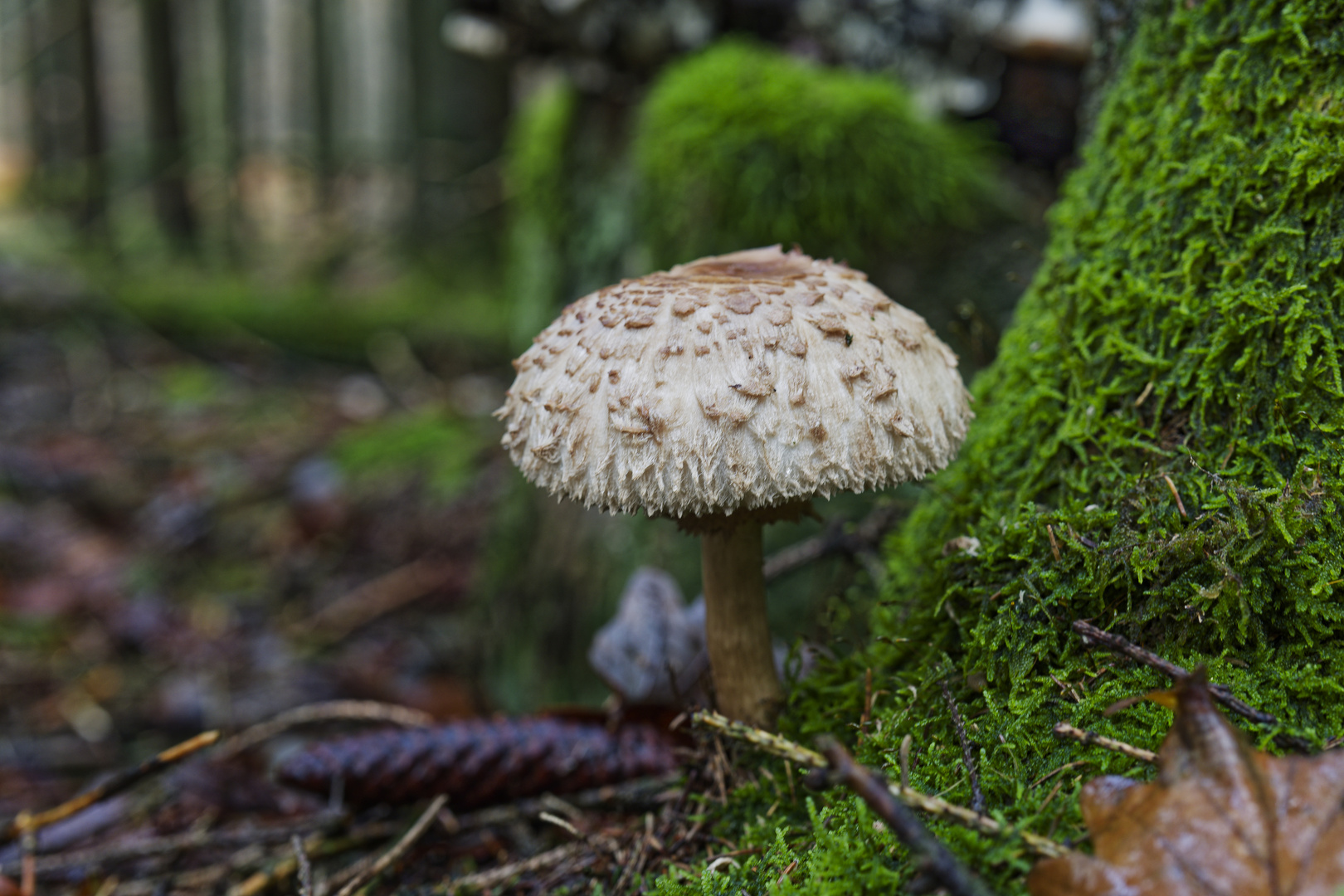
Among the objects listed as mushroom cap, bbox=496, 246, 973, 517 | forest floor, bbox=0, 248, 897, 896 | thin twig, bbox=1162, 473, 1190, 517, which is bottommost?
forest floor, bbox=0, 248, 897, 896

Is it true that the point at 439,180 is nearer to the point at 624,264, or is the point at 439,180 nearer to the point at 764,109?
the point at 624,264

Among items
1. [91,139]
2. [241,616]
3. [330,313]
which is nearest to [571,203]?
[241,616]

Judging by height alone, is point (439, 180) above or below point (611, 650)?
above

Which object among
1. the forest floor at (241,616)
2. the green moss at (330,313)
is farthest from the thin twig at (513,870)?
the green moss at (330,313)

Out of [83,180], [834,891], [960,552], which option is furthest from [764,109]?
[83,180]

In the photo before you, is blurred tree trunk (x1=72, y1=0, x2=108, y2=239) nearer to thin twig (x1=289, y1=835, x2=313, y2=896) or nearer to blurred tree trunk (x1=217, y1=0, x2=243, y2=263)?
blurred tree trunk (x1=217, y1=0, x2=243, y2=263)

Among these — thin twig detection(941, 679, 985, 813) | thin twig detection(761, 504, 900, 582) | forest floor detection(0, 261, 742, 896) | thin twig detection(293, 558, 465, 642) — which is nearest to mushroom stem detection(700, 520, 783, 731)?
forest floor detection(0, 261, 742, 896)

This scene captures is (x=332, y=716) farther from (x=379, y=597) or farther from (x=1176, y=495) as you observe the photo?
(x=379, y=597)
